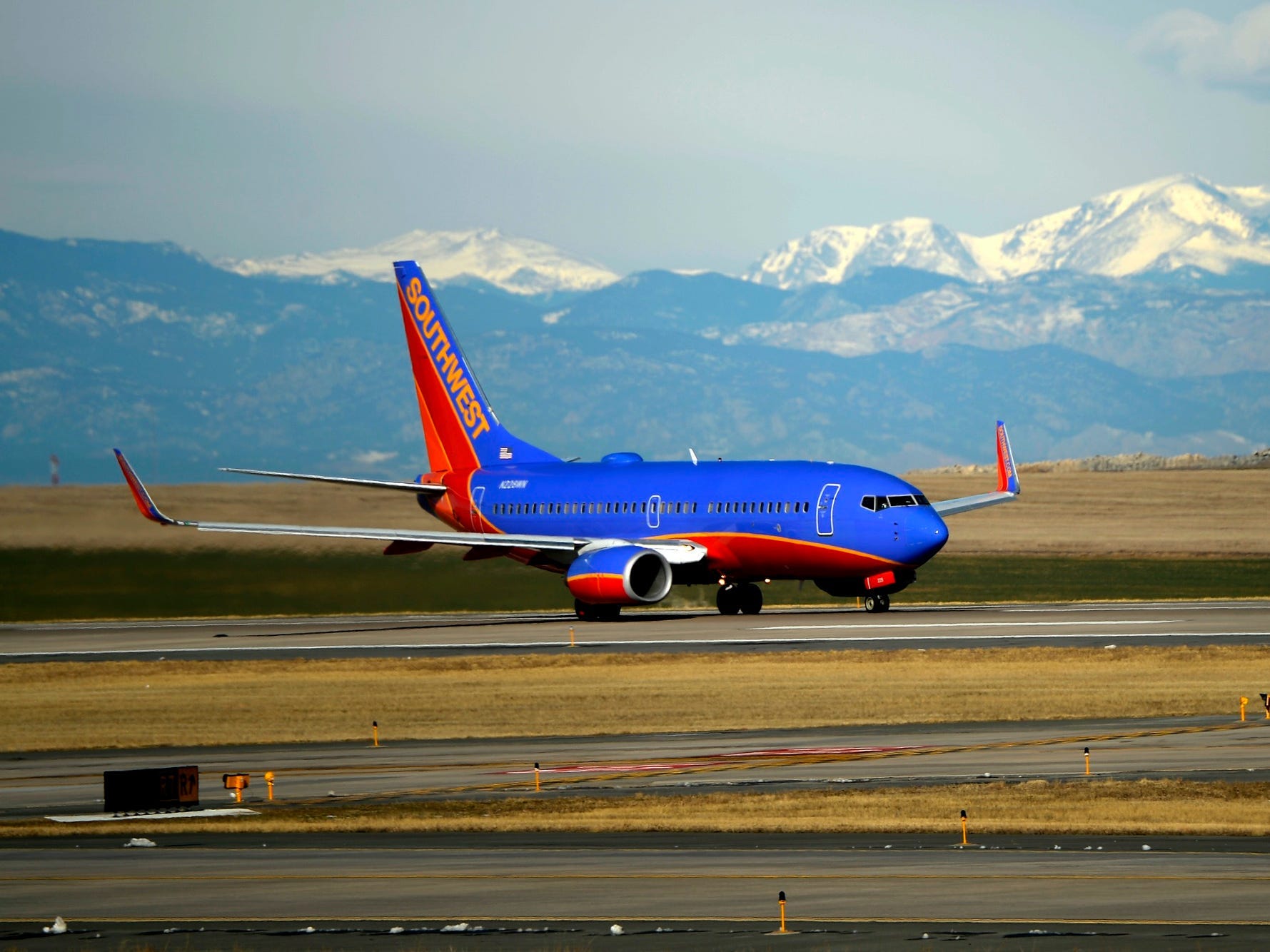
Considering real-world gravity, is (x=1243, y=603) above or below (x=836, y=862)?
above

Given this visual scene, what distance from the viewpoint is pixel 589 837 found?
25359 mm

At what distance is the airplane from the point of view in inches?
2514

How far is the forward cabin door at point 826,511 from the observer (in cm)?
6397

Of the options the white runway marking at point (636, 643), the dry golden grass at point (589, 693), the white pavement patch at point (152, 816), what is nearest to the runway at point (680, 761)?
the white pavement patch at point (152, 816)

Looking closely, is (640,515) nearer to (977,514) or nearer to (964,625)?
(964,625)

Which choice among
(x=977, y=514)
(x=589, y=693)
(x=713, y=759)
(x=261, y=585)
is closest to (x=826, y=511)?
(x=589, y=693)

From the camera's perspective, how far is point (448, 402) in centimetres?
7806

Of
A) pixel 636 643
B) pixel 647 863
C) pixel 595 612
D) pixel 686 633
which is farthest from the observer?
pixel 595 612

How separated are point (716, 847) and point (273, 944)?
24.4 ft

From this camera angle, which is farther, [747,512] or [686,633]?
[747,512]

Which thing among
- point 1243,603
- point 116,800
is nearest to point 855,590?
point 1243,603

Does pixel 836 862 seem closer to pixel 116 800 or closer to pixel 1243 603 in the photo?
pixel 116 800

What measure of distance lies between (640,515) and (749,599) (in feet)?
16.6

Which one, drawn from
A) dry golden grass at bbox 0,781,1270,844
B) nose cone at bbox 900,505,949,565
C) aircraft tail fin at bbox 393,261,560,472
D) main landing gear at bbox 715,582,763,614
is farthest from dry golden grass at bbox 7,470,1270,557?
dry golden grass at bbox 0,781,1270,844
